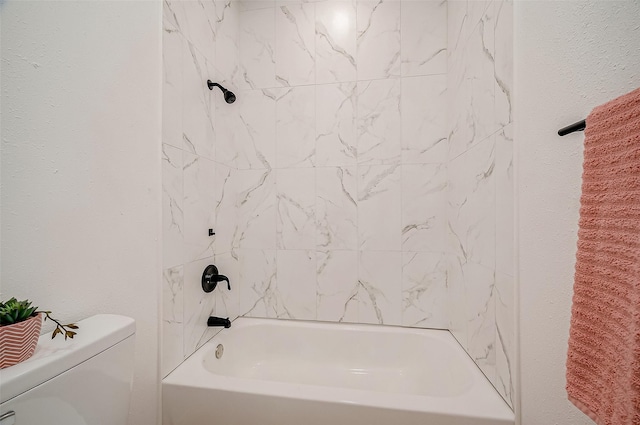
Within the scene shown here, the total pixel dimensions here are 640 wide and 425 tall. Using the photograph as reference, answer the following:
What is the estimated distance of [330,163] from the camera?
1726 millimetres

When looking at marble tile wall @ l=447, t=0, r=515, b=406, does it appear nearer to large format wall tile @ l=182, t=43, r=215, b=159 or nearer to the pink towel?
the pink towel

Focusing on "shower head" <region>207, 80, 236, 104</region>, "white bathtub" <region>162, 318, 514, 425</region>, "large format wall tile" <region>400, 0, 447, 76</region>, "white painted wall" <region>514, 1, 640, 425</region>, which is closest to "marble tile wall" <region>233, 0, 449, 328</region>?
"large format wall tile" <region>400, 0, 447, 76</region>

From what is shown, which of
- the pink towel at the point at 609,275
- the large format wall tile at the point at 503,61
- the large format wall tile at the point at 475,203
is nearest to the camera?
the pink towel at the point at 609,275

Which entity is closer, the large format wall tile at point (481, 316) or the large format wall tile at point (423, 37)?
the large format wall tile at point (481, 316)

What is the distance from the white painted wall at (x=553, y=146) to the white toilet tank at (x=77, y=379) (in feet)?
4.07

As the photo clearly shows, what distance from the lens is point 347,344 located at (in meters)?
1.66

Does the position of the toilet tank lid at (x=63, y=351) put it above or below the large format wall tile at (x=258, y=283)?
above

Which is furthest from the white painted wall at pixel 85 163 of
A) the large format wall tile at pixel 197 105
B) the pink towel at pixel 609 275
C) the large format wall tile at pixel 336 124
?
the pink towel at pixel 609 275

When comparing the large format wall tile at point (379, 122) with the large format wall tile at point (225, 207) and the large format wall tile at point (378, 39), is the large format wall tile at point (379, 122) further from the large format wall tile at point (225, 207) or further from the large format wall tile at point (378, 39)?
the large format wall tile at point (225, 207)

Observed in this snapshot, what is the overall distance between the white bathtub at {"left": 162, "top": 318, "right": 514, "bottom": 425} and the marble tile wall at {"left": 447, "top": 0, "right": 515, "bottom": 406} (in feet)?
0.50

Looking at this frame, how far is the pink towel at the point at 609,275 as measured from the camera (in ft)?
1.54

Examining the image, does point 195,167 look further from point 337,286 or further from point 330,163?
point 337,286

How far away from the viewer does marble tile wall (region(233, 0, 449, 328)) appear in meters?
1.64

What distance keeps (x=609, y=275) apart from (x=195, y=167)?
4.92ft
